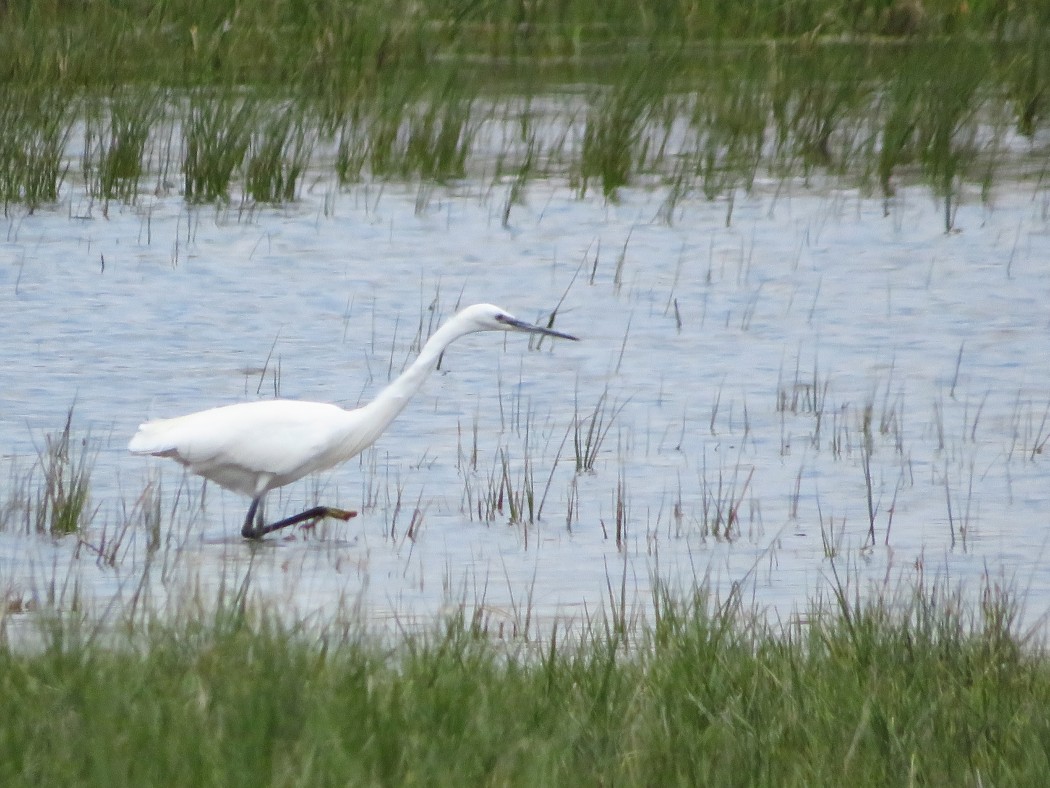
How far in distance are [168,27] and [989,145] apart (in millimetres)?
6789

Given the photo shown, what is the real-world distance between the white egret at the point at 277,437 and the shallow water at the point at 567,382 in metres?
0.23

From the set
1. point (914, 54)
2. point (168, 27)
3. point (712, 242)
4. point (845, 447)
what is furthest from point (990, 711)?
point (168, 27)

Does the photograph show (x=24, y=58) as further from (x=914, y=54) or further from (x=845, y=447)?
(x=845, y=447)

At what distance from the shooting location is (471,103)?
508 inches

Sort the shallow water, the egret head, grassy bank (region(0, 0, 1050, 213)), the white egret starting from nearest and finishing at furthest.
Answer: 1. the shallow water
2. the white egret
3. the egret head
4. grassy bank (region(0, 0, 1050, 213))

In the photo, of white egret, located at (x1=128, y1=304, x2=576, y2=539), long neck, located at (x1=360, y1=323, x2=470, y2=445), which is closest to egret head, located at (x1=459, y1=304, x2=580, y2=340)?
white egret, located at (x1=128, y1=304, x2=576, y2=539)

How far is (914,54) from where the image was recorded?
590 inches

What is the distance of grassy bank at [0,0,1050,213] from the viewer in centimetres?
1186

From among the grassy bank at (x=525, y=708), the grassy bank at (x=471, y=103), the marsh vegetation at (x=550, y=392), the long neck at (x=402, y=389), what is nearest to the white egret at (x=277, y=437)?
the long neck at (x=402, y=389)

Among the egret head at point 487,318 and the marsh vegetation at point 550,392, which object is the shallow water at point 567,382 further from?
the egret head at point 487,318

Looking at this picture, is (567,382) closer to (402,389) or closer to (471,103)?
(402,389)

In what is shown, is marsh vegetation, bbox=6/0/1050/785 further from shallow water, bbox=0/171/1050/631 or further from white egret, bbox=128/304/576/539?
white egret, bbox=128/304/576/539

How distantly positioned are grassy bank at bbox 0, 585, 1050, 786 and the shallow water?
42cm

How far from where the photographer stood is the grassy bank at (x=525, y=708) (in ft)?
10.9
